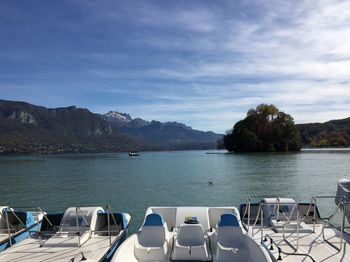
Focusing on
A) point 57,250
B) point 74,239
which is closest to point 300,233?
point 74,239

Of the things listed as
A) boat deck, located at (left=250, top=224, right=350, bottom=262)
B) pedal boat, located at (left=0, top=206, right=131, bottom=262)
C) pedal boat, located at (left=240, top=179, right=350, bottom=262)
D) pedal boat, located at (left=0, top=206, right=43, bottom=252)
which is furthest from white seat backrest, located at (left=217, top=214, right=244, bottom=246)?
pedal boat, located at (left=0, top=206, right=43, bottom=252)

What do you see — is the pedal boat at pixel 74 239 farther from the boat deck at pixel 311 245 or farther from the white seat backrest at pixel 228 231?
the boat deck at pixel 311 245

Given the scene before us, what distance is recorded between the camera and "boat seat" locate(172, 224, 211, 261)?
43.0 ft

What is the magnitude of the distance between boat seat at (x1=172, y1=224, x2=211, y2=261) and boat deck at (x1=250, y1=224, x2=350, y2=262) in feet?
8.64

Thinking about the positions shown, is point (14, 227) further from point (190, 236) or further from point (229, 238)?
point (229, 238)

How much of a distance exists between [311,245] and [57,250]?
1023 cm

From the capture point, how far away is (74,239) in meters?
16.2

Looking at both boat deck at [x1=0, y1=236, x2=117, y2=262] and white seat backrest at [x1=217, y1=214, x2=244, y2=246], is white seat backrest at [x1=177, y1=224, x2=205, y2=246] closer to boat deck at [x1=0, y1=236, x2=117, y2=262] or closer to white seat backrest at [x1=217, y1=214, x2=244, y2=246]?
white seat backrest at [x1=217, y1=214, x2=244, y2=246]

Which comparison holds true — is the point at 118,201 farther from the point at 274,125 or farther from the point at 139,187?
the point at 274,125

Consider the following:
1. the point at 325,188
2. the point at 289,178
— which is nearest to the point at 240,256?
the point at 325,188

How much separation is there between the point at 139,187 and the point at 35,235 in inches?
1290

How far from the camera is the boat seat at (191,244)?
1309 centimetres

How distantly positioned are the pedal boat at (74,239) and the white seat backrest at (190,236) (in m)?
3.07

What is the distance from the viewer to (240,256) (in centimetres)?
1294
